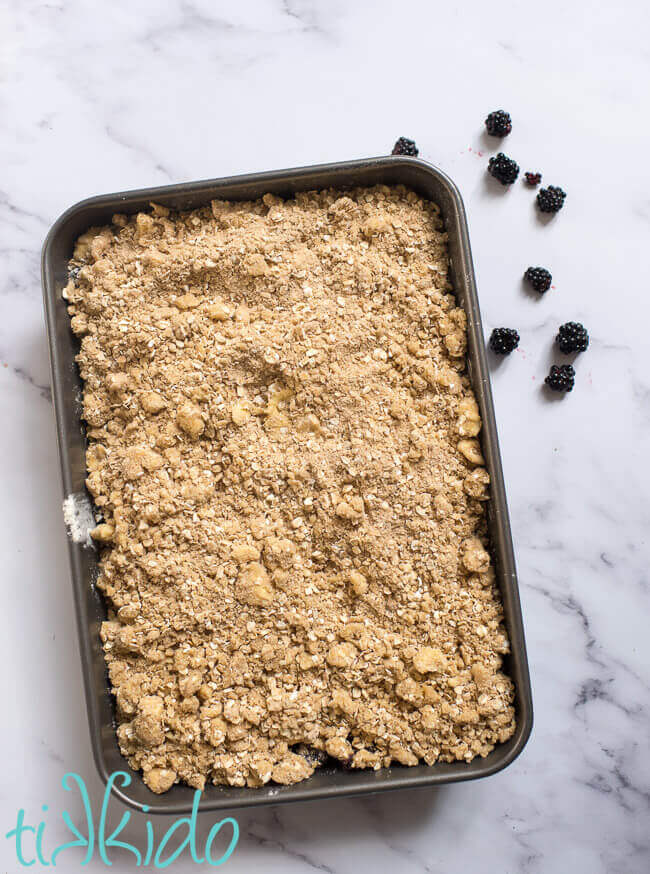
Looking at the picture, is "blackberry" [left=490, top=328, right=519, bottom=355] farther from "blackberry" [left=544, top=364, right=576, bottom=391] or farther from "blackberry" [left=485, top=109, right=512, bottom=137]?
"blackberry" [left=485, top=109, right=512, bottom=137]

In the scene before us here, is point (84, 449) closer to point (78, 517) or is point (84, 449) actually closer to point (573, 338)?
point (78, 517)

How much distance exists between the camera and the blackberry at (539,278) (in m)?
1.44

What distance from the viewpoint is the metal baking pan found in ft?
3.93

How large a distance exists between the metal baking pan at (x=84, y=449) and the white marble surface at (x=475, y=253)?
0.68ft

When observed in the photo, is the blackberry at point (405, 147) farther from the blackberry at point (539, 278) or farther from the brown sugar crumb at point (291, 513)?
the blackberry at point (539, 278)

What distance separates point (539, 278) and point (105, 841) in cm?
146

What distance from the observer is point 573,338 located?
56.2 inches

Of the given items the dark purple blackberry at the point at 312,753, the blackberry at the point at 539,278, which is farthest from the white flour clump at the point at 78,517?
the blackberry at the point at 539,278

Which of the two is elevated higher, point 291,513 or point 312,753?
point 291,513

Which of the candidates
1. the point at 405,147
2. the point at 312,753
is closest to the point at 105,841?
the point at 312,753

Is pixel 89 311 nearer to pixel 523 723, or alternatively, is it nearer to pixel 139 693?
pixel 139 693

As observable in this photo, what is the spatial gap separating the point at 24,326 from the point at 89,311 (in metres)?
0.28

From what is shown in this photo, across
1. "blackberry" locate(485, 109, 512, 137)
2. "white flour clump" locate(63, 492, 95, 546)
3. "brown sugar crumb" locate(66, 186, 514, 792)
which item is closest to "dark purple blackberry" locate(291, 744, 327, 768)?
"brown sugar crumb" locate(66, 186, 514, 792)

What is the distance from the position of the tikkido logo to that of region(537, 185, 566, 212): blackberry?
1412 millimetres
